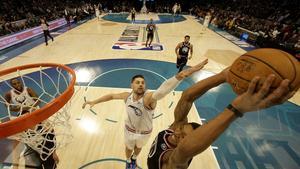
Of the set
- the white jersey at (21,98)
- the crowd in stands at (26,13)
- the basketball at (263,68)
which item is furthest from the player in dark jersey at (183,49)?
the crowd in stands at (26,13)

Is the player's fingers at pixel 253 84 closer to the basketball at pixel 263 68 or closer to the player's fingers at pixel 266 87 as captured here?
the player's fingers at pixel 266 87

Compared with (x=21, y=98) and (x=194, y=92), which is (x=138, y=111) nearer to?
(x=194, y=92)

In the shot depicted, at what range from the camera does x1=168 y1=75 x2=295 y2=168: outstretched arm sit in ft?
3.41

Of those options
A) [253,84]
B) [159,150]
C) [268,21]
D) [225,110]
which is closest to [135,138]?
[159,150]

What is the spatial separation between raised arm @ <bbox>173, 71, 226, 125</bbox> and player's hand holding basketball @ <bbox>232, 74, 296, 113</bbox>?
22.0 inches

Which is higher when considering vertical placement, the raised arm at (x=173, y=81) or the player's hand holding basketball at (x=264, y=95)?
the player's hand holding basketball at (x=264, y=95)

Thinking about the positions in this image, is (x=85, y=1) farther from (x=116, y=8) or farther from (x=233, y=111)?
(x=233, y=111)

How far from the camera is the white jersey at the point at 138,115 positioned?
3225 mm

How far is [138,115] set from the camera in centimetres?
331

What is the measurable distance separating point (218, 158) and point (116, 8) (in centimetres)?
2965

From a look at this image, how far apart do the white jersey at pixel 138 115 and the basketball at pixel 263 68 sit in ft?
6.15

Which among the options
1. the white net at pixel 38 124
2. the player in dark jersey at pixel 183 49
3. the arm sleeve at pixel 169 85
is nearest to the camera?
the arm sleeve at pixel 169 85

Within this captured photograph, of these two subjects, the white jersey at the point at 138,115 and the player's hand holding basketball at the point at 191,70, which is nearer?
the player's hand holding basketball at the point at 191,70

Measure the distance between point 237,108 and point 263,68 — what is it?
0.40 metres
